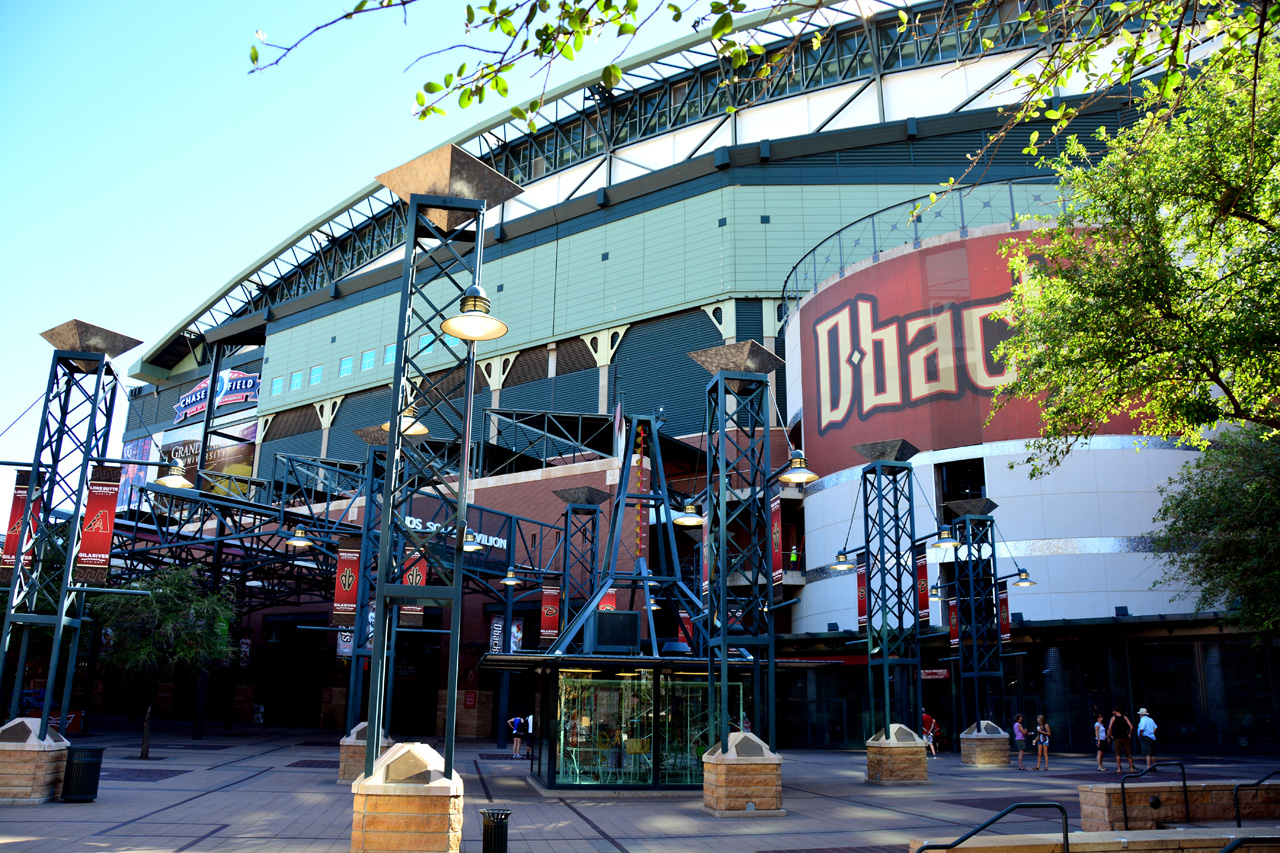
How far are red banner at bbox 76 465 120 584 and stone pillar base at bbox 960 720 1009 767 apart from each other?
2382 centimetres

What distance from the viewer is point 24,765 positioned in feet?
52.4

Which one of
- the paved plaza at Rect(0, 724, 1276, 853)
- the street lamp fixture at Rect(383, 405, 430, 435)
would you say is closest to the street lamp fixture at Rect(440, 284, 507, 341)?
the street lamp fixture at Rect(383, 405, 430, 435)

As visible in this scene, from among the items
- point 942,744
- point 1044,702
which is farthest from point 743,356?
point 942,744

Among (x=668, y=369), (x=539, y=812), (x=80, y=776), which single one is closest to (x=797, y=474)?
(x=539, y=812)

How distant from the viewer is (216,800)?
17.8m

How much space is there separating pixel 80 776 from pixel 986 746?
23483 millimetres

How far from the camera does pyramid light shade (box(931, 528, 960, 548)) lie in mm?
25967

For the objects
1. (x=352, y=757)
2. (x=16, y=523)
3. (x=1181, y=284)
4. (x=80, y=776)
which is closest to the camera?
(x=1181, y=284)

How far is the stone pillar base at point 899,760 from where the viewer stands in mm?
21609

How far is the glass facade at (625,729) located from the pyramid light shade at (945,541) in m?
8.95

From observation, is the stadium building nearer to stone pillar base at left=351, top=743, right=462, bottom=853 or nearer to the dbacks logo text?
the dbacks logo text

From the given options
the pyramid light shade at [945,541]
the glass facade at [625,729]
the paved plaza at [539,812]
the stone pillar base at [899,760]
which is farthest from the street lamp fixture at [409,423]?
the pyramid light shade at [945,541]

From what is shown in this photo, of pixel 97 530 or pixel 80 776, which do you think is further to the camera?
pixel 97 530

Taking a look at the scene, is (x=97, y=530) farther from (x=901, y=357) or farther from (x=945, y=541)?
(x=901, y=357)
